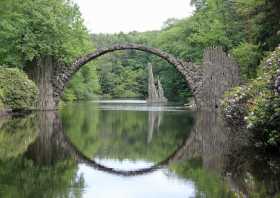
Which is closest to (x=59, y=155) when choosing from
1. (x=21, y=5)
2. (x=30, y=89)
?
(x=30, y=89)

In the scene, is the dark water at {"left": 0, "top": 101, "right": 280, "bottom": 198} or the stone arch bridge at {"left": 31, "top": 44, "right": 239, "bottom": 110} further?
the stone arch bridge at {"left": 31, "top": 44, "right": 239, "bottom": 110}

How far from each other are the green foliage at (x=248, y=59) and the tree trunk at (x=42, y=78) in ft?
39.6

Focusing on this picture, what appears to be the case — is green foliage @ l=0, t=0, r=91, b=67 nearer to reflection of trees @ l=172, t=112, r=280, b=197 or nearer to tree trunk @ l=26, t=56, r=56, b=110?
tree trunk @ l=26, t=56, r=56, b=110

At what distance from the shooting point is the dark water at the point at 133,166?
27.7 ft

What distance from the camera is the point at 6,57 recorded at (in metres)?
35.4

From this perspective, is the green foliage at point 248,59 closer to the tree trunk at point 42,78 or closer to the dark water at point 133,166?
the dark water at point 133,166

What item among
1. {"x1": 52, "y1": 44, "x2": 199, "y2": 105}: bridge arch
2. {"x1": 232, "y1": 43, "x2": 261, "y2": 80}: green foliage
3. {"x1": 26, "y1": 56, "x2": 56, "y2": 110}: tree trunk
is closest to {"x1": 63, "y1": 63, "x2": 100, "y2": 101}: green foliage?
{"x1": 52, "y1": 44, "x2": 199, "y2": 105}: bridge arch

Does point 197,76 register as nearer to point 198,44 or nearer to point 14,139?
point 198,44

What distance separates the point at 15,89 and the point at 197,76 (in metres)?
13.1

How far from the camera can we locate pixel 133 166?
11609 mm

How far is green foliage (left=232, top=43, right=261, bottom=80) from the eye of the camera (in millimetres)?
29261

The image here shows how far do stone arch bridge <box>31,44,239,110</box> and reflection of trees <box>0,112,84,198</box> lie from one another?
19.1 meters

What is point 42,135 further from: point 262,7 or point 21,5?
point 21,5

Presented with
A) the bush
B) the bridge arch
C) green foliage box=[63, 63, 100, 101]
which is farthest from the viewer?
green foliage box=[63, 63, 100, 101]
